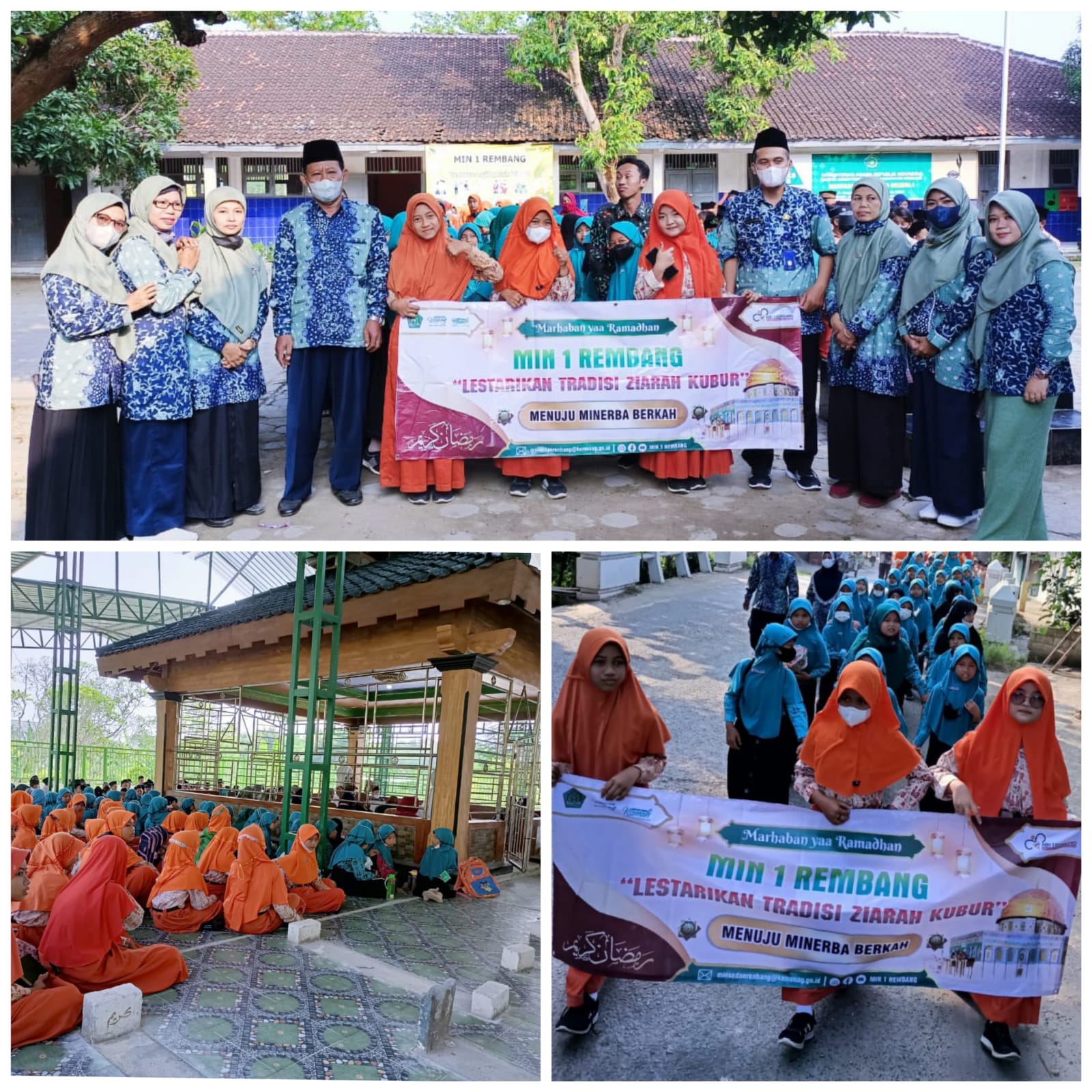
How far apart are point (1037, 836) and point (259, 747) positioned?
7.82 m

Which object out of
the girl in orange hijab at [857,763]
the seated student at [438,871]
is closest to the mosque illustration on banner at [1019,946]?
the girl in orange hijab at [857,763]

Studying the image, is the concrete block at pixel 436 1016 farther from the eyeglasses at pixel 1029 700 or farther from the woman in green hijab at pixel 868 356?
the woman in green hijab at pixel 868 356

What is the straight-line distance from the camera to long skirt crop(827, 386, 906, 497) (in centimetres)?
523

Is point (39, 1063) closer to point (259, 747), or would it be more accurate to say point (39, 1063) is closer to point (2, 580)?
point (2, 580)

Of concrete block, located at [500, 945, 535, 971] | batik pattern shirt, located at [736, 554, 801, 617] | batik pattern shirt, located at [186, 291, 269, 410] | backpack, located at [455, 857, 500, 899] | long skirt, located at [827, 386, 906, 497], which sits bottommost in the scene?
backpack, located at [455, 857, 500, 899]

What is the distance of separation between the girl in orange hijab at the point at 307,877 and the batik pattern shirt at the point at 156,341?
2178 mm

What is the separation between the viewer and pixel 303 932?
4715 mm

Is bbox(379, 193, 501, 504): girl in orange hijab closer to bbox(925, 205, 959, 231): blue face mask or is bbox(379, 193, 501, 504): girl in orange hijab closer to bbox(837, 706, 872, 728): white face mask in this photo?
bbox(925, 205, 959, 231): blue face mask

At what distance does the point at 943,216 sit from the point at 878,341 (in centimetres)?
67

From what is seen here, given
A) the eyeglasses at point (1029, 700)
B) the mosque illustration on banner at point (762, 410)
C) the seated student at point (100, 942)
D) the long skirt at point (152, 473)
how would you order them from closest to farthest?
the eyeglasses at point (1029, 700)
the seated student at point (100, 942)
the long skirt at point (152, 473)
the mosque illustration on banner at point (762, 410)

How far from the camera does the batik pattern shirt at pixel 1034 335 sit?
4297mm

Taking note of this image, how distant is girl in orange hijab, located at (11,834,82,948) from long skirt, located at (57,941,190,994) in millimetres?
293

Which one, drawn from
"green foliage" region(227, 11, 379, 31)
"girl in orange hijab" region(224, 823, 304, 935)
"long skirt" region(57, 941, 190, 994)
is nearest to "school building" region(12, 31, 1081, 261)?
"green foliage" region(227, 11, 379, 31)

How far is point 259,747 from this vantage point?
32.2 ft
